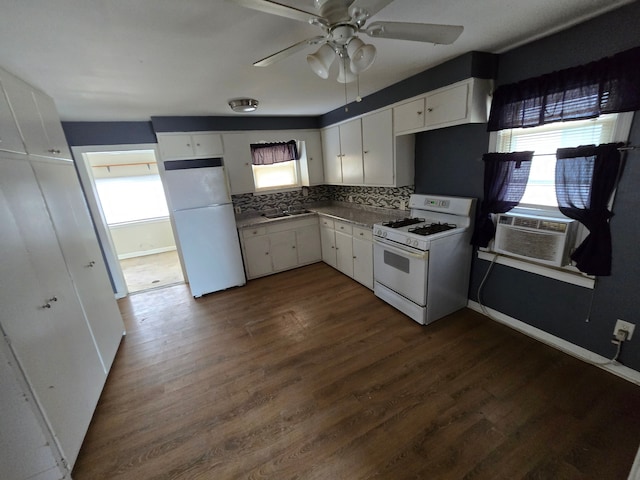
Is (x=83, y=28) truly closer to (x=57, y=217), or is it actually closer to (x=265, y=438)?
(x=57, y=217)

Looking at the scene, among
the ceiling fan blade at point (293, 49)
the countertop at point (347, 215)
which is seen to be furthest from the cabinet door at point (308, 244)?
the ceiling fan blade at point (293, 49)

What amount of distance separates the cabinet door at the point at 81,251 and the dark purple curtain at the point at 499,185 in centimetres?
344

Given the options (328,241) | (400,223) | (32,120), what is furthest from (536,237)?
(32,120)

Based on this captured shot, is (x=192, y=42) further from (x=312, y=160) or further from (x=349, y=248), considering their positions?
(x=312, y=160)

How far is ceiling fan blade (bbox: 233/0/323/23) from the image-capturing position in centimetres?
90

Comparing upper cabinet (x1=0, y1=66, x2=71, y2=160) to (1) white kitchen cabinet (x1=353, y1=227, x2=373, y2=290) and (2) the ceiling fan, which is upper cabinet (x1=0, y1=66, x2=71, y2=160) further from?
(1) white kitchen cabinet (x1=353, y1=227, x2=373, y2=290)

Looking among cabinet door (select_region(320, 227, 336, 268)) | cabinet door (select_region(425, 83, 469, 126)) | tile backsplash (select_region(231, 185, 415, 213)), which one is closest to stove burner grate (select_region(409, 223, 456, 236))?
tile backsplash (select_region(231, 185, 415, 213))

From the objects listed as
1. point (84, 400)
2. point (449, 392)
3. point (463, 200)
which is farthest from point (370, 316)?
point (84, 400)

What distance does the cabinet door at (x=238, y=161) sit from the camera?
374cm

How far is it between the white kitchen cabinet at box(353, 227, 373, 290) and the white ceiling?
167 centimetres

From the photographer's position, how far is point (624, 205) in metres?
1.67

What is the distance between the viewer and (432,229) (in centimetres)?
256

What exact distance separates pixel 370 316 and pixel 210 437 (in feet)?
5.65

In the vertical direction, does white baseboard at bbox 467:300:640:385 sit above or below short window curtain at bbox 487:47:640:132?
below
